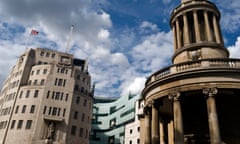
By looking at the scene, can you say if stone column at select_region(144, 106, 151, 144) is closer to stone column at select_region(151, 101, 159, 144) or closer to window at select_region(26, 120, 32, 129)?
stone column at select_region(151, 101, 159, 144)

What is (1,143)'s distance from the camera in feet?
199

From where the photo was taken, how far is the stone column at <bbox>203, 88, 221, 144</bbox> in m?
16.3

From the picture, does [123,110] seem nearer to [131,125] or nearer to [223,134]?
[131,125]

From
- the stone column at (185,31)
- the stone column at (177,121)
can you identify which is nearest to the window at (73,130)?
the stone column at (185,31)

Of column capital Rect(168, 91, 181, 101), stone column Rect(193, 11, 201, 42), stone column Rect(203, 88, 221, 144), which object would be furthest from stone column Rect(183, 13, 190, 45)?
stone column Rect(203, 88, 221, 144)

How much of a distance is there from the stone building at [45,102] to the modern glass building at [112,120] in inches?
851

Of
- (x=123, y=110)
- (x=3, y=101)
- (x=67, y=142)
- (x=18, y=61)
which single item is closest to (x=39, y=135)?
(x=67, y=142)

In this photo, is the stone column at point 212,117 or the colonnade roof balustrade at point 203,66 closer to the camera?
the stone column at point 212,117

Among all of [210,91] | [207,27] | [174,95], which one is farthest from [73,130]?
[210,91]

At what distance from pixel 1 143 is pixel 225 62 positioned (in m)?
62.9

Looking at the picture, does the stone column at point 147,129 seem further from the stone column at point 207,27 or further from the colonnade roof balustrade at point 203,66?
the stone column at point 207,27

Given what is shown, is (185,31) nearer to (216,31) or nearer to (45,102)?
(216,31)

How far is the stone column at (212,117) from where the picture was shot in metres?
16.3

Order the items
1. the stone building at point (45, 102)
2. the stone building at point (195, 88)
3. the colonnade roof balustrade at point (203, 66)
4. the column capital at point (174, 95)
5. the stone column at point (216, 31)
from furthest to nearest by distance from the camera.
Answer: the stone building at point (45, 102) → the stone column at point (216, 31) → the column capital at point (174, 95) → the colonnade roof balustrade at point (203, 66) → the stone building at point (195, 88)
